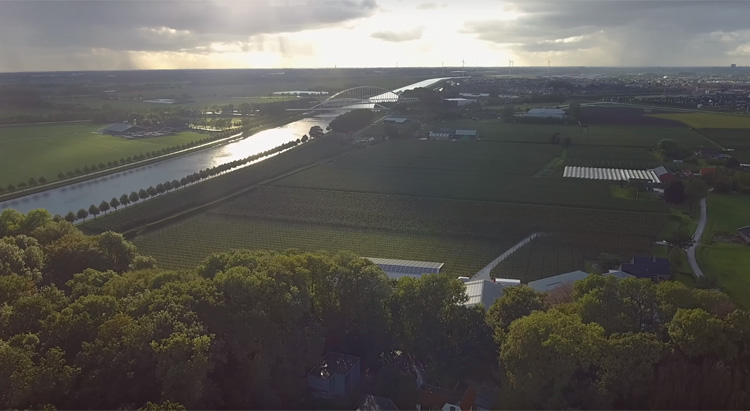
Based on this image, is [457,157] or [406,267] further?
[457,157]

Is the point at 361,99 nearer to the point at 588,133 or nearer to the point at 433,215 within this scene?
the point at 588,133

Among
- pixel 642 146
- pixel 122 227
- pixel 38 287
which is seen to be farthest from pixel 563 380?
pixel 642 146

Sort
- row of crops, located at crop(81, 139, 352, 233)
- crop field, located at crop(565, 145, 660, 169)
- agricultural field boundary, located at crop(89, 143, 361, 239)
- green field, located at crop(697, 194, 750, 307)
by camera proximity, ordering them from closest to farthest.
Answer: green field, located at crop(697, 194, 750, 307) → agricultural field boundary, located at crop(89, 143, 361, 239) → row of crops, located at crop(81, 139, 352, 233) → crop field, located at crop(565, 145, 660, 169)

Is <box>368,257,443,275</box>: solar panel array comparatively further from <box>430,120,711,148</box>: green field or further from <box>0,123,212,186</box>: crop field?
<box>430,120,711,148</box>: green field

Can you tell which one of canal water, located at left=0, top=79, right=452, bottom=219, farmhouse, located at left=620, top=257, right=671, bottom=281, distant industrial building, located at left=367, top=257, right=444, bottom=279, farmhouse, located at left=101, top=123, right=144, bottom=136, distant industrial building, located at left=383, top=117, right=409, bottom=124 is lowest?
distant industrial building, located at left=367, top=257, right=444, bottom=279

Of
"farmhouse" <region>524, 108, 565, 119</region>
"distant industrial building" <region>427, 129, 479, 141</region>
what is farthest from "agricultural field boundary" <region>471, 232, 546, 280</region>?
"farmhouse" <region>524, 108, 565, 119</region>

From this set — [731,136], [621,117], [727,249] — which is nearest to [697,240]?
[727,249]

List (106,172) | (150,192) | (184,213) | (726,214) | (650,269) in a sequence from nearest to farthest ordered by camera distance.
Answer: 1. (650,269)
2. (726,214)
3. (184,213)
4. (150,192)
5. (106,172)
